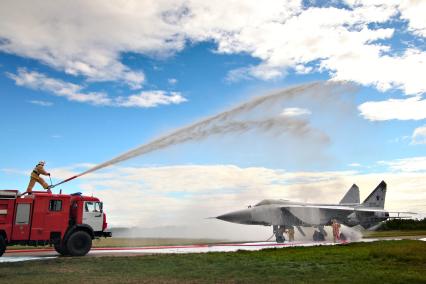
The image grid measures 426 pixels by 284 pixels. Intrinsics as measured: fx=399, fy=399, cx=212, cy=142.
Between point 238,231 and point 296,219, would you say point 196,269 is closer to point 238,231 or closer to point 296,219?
point 296,219

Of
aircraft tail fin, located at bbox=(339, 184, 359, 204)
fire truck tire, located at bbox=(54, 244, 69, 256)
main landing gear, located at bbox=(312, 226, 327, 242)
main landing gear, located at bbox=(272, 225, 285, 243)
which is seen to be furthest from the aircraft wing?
fire truck tire, located at bbox=(54, 244, 69, 256)

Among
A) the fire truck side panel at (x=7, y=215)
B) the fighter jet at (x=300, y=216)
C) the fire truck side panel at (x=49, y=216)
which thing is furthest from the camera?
the fighter jet at (x=300, y=216)

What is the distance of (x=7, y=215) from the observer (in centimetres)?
1933

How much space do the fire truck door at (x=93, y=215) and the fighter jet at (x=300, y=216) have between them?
55.2ft

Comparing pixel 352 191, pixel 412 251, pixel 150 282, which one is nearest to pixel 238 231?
pixel 352 191

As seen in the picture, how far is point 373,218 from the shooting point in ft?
138

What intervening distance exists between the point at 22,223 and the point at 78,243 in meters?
2.89

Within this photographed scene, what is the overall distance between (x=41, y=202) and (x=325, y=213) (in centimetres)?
2936

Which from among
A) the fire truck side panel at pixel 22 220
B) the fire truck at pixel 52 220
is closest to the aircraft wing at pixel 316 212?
the fire truck at pixel 52 220

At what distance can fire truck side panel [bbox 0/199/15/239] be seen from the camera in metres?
19.2

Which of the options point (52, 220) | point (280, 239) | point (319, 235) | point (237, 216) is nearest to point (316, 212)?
point (319, 235)

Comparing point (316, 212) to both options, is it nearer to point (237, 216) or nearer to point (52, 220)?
point (237, 216)

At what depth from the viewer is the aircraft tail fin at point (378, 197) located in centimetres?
4794

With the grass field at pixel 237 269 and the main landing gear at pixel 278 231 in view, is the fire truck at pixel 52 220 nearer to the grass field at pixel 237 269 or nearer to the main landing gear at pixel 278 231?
the grass field at pixel 237 269
